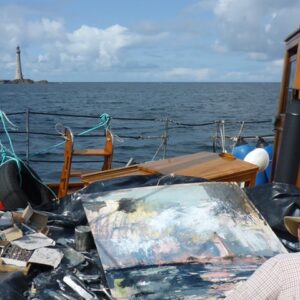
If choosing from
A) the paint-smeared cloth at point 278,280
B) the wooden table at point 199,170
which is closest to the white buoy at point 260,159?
the wooden table at point 199,170

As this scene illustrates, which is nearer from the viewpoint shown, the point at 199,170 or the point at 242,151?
the point at 199,170

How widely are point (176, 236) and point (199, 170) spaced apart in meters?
1.80

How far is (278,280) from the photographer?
7.34 feet

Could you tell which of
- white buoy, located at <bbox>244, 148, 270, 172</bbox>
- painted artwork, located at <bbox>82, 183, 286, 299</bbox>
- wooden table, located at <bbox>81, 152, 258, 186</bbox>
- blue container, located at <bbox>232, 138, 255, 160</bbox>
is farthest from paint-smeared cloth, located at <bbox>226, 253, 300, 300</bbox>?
blue container, located at <bbox>232, 138, 255, 160</bbox>

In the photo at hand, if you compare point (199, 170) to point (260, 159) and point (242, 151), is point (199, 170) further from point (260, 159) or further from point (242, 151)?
point (242, 151)

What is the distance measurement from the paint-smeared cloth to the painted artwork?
53.1 inches

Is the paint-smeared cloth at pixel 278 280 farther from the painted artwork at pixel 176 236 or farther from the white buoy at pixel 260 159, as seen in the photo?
the white buoy at pixel 260 159

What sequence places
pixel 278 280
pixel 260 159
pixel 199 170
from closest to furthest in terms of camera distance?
pixel 278 280
pixel 199 170
pixel 260 159

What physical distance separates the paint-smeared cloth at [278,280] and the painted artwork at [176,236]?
1349 millimetres

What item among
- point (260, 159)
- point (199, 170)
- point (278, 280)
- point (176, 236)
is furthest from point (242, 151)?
point (278, 280)

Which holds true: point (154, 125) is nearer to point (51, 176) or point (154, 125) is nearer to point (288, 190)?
point (51, 176)

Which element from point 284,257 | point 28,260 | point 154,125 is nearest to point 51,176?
point 28,260

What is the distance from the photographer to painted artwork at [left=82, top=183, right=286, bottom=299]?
379cm

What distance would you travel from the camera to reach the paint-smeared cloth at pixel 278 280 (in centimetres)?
220
